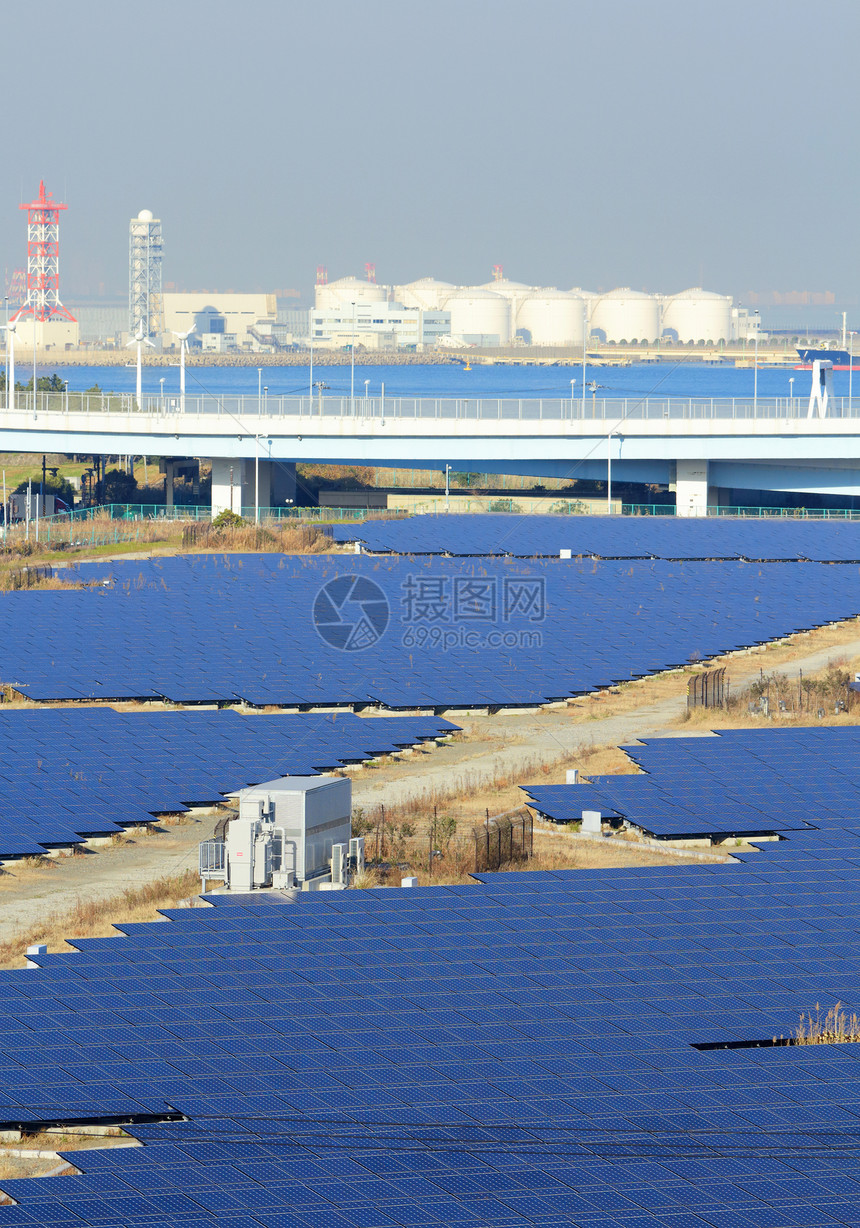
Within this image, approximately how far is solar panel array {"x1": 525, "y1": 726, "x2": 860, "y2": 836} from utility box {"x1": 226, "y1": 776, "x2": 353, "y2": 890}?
7.02 m

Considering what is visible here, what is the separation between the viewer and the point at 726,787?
116 ft

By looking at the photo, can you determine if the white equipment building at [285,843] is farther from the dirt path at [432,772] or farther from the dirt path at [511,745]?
the dirt path at [511,745]

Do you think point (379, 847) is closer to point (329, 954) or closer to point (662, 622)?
point (329, 954)

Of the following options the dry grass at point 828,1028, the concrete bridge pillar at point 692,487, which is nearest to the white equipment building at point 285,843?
Result: the dry grass at point 828,1028

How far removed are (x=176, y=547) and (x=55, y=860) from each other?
47873mm

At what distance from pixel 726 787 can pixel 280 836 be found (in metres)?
11.5

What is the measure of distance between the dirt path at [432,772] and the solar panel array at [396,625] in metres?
1.34

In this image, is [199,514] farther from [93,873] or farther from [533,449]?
[93,873]

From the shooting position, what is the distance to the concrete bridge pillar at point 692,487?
294 feet

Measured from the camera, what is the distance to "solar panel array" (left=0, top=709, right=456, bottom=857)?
3350 cm

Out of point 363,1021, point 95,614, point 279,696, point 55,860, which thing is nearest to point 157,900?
point 55,860

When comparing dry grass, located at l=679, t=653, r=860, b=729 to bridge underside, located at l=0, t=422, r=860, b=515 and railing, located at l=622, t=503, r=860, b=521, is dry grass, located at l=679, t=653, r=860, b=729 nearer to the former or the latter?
railing, located at l=622, t=503, r=860, b=521

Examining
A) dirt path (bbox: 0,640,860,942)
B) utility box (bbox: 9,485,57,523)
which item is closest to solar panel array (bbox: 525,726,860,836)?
dirt path (bbox: 0,640,860,942)

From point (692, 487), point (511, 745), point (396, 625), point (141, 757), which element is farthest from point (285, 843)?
point (692, 487)
